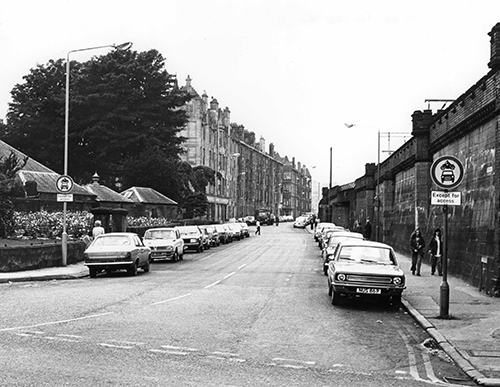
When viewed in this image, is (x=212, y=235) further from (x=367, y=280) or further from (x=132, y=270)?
(x=367, y=280)

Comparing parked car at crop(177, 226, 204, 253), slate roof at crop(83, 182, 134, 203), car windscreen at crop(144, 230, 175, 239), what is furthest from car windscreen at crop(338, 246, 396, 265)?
slate roof at crop(83, 182, 134, 203)

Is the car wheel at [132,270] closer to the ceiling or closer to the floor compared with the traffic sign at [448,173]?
closer to the floor

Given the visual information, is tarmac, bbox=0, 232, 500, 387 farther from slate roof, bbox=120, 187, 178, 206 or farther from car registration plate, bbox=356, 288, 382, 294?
slate roof, bbox=120, 187, 178, 206

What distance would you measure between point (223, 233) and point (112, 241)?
33.9m

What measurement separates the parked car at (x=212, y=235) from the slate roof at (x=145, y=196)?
6459mm

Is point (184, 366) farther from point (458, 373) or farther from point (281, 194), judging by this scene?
point (281, 194)

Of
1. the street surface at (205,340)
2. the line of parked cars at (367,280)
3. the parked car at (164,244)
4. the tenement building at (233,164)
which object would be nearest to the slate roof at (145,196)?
the tenement building at (233,164)

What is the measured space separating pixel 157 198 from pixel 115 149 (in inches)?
443

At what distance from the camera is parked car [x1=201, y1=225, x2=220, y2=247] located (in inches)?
1989

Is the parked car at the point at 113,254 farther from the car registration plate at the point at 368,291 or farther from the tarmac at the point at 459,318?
the car registration plate at the point at 368,291

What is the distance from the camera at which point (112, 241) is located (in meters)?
24.6

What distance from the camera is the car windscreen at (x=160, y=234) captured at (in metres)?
34.3

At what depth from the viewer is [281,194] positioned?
17225 cm

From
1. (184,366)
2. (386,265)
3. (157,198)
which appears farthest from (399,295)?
(157,198)
